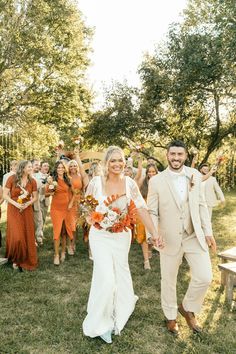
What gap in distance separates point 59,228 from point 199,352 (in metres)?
4.68

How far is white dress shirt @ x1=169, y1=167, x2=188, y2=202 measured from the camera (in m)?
4.87

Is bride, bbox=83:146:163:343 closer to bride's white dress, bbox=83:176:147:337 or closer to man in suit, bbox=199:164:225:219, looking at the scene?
bride's white dress, bbox=83:176:147:337

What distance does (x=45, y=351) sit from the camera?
445 cm

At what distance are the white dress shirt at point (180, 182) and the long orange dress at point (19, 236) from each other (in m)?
3.96

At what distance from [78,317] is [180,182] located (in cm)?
240

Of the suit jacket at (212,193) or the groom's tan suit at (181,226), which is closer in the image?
the groom's tan suit at (181,226)

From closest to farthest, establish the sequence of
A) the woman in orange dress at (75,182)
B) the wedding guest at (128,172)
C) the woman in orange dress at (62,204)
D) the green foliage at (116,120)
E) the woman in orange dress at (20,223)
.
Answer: the woman in orange dress at (20,223) < the woman in orange dress at (62,204) < the woman in orange dress at (75,182) < the wedding guest at (128,172) < the green foliage at (116,120)

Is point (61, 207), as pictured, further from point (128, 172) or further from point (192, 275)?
point (192, 275)

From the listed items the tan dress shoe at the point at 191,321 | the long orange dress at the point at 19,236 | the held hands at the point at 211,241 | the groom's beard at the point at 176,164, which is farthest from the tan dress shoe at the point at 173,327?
the long orange dress at the point at 19,236

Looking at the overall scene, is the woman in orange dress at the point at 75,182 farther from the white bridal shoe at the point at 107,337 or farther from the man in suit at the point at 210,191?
the white bridal shoe at the point at 107,337

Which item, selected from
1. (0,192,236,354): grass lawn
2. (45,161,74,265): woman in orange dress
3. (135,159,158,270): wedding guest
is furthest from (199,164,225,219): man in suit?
(45,161,74,265): woman in orange dress

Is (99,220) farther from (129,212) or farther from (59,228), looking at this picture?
(59,228)

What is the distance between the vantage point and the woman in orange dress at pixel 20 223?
777cm

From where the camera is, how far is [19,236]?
25.6 feet
